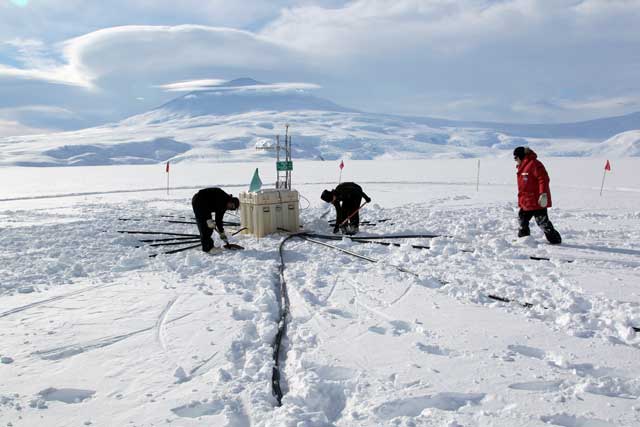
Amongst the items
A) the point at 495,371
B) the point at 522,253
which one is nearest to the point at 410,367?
the point at 495,371

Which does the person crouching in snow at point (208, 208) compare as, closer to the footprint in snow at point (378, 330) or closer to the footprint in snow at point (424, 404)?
the footprint in snow at point (378, 330)

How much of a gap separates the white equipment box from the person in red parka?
12.8ft

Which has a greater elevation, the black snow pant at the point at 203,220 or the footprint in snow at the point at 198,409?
the black snow pant at the point at 203,220

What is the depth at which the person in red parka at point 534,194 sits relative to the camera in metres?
6.77

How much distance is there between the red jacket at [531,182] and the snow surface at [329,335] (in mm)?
649

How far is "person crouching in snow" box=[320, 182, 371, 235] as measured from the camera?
8.44 metres

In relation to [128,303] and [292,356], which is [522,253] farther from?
[128,303]

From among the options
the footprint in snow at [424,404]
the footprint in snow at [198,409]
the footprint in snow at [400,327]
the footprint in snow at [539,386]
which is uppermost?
the footprint in snow at [400,327]

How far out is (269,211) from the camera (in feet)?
26.9

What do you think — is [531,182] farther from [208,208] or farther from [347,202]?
[208,208]

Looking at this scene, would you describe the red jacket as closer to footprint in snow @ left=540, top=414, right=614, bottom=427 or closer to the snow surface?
the snow surface

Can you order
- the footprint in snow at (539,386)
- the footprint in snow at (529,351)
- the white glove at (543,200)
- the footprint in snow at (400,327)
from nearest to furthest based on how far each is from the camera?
the footprint in snow at (539,386) → the footprint in snow at (529,351) → the footprint in snow at (400,327) → the white glove at (543,200)

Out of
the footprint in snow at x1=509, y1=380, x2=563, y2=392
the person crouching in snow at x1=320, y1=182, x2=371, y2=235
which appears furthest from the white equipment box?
the footprint in snow at x1=509, y1=380, x2=563, y2=392

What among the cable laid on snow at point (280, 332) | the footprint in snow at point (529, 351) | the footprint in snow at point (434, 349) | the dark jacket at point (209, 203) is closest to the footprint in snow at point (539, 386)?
the footprint in snow at point (529, 351)
